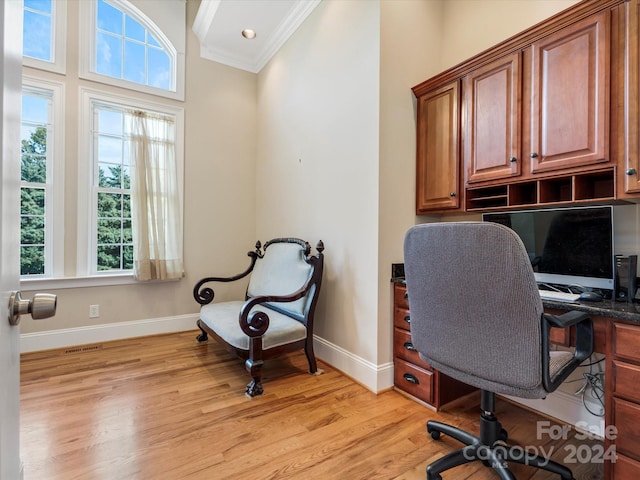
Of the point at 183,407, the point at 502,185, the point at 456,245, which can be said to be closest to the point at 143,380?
the point at 183,407

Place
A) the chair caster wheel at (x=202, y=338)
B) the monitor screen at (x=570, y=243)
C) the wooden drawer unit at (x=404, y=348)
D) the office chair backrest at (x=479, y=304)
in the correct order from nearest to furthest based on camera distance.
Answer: the office chair backrest at (x=479, y=304), the monitor screen at (x=570, y=243), the wooden drawer unit at (x=404, y=348), the chair caster wheel at (x=202, y=338)

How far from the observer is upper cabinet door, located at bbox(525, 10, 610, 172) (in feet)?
5.08

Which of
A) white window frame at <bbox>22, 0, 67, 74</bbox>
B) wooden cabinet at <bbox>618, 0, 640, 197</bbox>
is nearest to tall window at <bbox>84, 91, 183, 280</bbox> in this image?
white window frame at <bbox>22, 0, 67, 74</bbox>

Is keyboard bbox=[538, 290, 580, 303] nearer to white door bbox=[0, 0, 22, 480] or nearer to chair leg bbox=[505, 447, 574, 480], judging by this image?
chair leg bbox=[505, 447, 574, 480]

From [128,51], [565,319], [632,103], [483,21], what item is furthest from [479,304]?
[128,51]

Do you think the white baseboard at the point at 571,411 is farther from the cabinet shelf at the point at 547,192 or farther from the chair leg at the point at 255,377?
the chair leg at the point at 255,377

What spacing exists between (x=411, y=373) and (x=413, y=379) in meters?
0.04

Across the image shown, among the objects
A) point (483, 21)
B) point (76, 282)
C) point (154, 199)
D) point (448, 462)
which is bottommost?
point (448, 462)

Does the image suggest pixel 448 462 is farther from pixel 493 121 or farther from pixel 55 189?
pixel 55 189

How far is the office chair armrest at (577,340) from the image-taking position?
1149 mm

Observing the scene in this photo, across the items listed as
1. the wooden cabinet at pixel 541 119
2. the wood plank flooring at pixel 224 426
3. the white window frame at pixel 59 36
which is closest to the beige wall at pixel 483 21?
the wooden cabinet at pixel 541 119

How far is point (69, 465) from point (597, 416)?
277 cm

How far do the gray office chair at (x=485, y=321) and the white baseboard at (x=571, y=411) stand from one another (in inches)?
21.6

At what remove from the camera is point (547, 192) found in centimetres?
184
